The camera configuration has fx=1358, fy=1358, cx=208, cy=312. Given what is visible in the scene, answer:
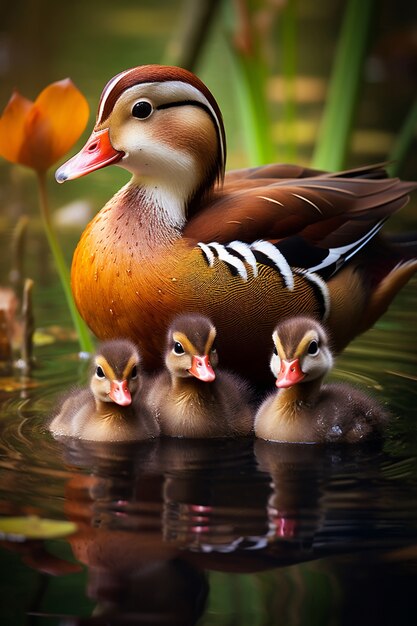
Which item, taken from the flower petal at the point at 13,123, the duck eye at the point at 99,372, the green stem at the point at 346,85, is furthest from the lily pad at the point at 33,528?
the green stem at the point at 346,85

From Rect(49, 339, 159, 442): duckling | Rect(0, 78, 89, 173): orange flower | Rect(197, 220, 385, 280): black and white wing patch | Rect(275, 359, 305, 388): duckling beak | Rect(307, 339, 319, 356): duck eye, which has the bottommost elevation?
Rect(49, 339, 159, 442): duckling

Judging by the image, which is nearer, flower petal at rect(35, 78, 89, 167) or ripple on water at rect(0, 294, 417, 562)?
ripple on water at rect(0, 294, 417, 562)

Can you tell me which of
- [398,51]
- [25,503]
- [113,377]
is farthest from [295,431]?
[398,51]

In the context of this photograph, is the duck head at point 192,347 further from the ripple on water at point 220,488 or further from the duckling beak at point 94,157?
the duckling beak at point 94,157

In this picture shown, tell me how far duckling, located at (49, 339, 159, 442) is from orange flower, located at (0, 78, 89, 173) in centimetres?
76

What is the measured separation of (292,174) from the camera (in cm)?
402

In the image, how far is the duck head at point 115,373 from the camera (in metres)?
3.34

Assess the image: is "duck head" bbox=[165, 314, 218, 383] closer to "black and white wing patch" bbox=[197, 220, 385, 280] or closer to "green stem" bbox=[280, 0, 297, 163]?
"black and white wing patch" bbox=[197, 220, 385, 280]

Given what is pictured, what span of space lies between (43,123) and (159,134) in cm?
44

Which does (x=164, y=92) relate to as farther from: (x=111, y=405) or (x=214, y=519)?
(x=214, y=519)

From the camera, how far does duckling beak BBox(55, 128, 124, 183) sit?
3582 millimetres

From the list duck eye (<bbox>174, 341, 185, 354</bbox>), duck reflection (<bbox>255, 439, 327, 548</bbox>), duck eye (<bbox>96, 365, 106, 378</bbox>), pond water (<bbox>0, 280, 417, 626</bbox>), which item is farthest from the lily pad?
duck eye (<bbox>174, 341, 185, 354</bbox>)

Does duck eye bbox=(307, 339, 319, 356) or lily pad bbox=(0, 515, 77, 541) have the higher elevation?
duck eye bbox=(307, 339, 319, 356)

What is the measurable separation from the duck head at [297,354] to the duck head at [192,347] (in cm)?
17
